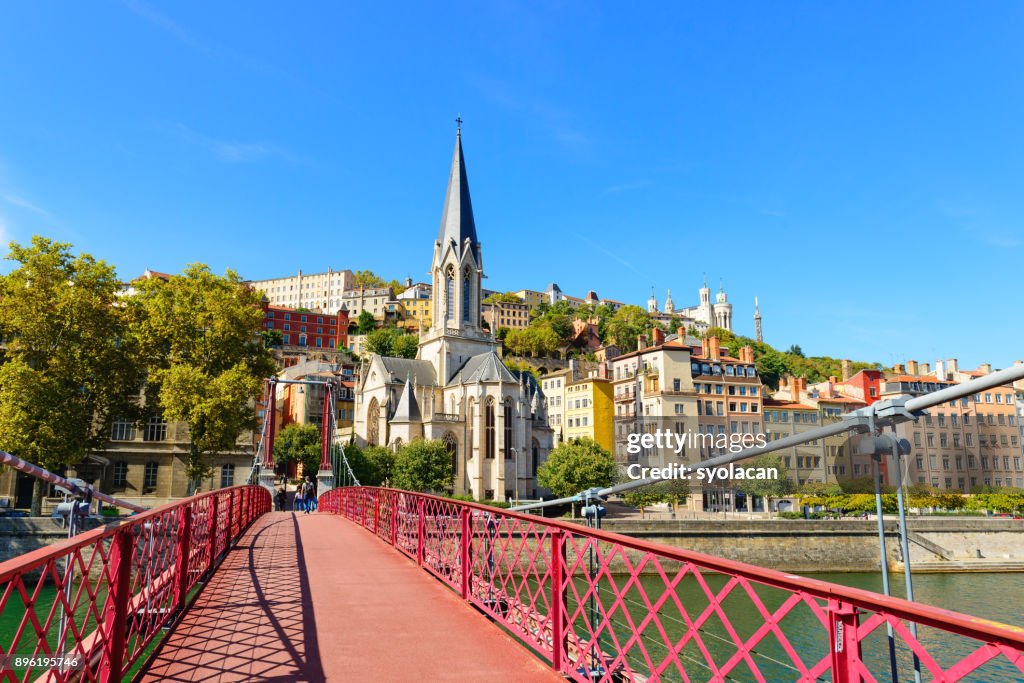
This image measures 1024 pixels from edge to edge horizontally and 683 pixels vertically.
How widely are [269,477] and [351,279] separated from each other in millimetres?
116887

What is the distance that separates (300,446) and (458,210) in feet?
88.7

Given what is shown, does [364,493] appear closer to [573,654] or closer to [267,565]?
[267,565]

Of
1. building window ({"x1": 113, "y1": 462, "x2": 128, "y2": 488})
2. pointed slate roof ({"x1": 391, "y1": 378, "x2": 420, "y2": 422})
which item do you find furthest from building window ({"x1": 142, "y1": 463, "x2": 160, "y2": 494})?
pointed slate roof ({"x1": 391, "y1": 378, "x2": 420, "y2": 422})

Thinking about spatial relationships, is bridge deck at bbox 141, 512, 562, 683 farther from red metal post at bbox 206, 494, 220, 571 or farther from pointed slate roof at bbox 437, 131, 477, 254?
pointed slate roof at bbox 437, 131, 477, 254

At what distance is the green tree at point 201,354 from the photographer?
106ft

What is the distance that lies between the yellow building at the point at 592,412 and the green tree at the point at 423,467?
76.1ft

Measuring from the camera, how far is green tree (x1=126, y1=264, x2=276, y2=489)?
32.2 metres

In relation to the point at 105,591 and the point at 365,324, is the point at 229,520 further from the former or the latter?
the point at 365,324

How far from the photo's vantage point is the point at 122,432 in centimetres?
4097

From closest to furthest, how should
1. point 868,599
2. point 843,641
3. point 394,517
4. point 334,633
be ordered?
point 868,599 → point 843,641 → point 334,633 → point 394,517

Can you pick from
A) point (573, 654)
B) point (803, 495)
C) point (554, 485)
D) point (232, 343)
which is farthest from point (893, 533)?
point (573, 654)

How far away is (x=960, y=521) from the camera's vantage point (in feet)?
140

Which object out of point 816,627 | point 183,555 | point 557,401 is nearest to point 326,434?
point 816,627

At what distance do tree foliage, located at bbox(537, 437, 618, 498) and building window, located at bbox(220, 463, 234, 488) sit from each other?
2122cm
